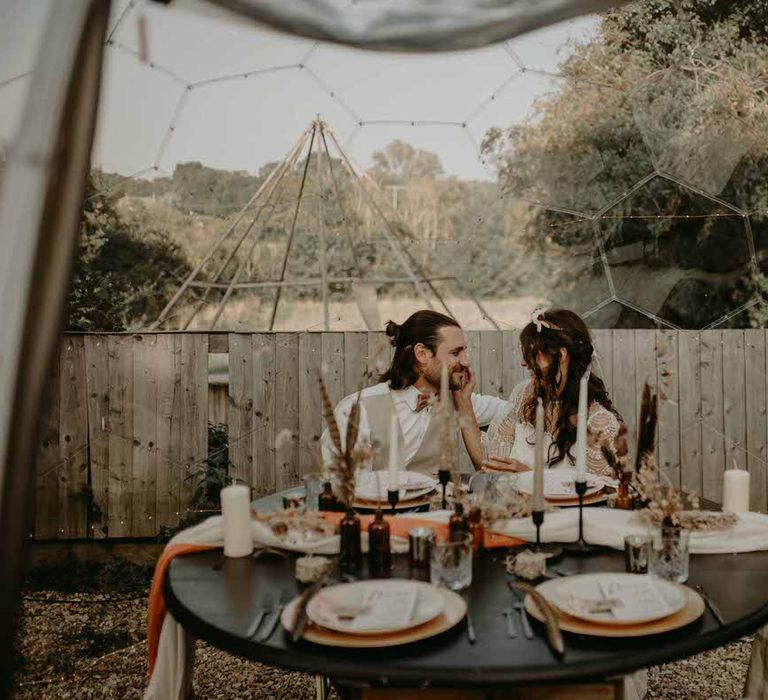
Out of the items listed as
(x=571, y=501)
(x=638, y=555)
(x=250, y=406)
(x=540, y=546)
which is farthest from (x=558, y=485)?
(x=250, y=406)

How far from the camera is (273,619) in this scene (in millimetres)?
1278

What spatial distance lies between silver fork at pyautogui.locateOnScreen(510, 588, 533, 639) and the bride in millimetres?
1012

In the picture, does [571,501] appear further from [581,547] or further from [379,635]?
[379,635]

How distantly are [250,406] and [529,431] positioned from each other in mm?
1663

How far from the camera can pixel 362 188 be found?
466 centimetres

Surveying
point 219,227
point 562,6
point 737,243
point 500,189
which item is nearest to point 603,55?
point 500,189

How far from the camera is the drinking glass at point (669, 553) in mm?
1401

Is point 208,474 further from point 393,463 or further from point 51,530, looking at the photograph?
point 393,463

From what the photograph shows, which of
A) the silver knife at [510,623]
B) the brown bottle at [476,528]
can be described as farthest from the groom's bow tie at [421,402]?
the silver knife at [510,623]

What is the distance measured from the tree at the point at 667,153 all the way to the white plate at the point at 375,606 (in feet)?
12.3

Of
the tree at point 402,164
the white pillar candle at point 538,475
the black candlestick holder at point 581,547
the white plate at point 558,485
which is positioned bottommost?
the black candlestick holder at point 581,547

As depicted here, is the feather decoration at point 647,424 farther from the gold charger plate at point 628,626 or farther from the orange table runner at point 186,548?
the gold charger plate at point 628,626

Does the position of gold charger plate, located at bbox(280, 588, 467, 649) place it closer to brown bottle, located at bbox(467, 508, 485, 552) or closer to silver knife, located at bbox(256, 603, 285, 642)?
silver knife, located at bbox(256, 603, 285, 642)

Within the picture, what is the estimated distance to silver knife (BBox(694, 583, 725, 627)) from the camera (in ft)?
4.09
